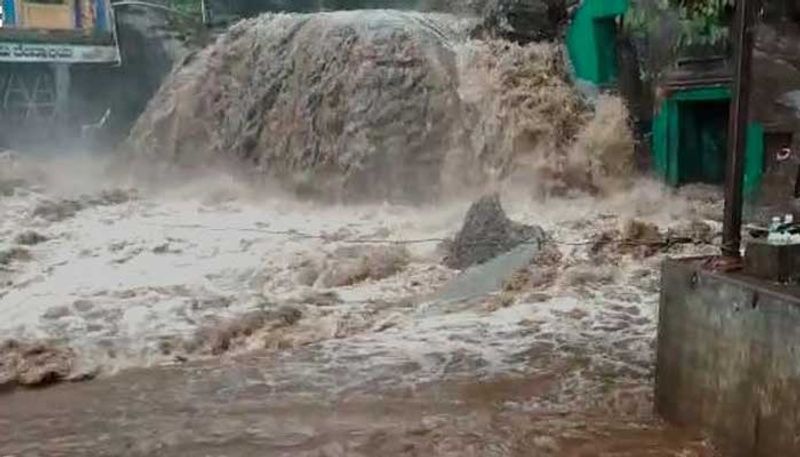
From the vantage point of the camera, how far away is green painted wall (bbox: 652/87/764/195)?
39.9 ft

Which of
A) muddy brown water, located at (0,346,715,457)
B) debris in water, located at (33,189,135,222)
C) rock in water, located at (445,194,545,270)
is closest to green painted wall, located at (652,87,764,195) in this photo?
rock in water, located at (445,194,545,270)

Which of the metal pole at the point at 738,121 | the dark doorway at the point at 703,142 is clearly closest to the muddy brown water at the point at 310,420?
the metal pole at the point at 738,121

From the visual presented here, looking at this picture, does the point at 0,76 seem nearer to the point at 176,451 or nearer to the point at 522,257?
the point at 522,257

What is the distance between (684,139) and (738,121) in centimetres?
816

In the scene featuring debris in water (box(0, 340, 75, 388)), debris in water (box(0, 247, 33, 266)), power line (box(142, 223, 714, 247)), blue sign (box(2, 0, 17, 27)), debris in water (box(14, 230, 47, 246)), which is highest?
blue sign (box(2, 0, 17, 27))

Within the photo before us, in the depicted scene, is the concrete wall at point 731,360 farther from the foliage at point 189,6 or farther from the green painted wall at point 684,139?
the foliage at point 189,6

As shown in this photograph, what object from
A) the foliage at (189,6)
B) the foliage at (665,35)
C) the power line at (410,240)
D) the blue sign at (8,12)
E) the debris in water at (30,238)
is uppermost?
the foliage at (189,6)

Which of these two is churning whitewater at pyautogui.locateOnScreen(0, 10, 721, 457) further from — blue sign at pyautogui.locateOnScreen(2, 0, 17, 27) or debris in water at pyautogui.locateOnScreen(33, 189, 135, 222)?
blue sign at pyautogui.locateOnScreen(2, 0, 17, 27)

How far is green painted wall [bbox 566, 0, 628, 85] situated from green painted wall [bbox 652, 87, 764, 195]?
1.08 m

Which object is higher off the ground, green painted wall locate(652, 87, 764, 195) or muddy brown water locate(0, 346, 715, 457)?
green painted wall locate(652, 87, 764, 195)

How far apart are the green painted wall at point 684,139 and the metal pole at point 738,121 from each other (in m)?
7.68

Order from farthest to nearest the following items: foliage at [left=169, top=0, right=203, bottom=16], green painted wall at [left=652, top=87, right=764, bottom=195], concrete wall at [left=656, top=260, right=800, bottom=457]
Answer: foliage at [left=169, top=0, right=203, bottom=16] < green painted wall at [left=652, top=87, right=764, bottom=195] < concrete wall at [left=656, top=260, right=800, bottom=457]

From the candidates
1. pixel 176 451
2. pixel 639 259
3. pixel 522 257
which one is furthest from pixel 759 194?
pixel 176 451

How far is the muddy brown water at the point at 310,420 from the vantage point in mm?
4840
